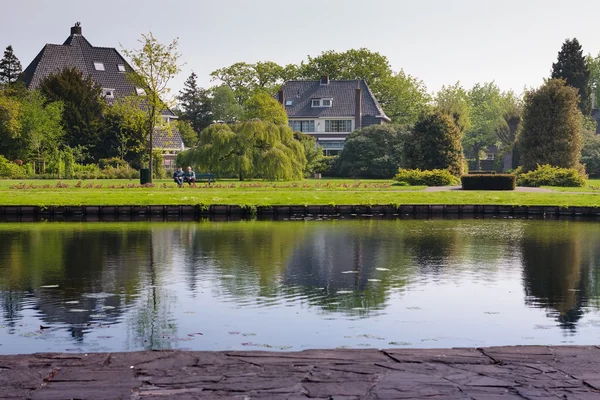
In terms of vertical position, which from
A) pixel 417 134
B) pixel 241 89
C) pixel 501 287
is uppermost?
pixel 241 89

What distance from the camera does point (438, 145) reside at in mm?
52062

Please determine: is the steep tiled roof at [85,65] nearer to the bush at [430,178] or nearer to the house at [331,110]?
the house at [331,110]

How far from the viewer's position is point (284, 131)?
51156 millimetres

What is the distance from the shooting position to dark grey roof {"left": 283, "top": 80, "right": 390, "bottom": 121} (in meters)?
93.9

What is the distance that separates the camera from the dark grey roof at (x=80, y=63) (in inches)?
2958

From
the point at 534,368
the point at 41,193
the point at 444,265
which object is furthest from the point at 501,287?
the point at 41,193

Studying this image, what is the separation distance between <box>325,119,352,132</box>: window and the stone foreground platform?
8763cm

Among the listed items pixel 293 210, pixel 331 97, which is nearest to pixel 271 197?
pixel 293 210

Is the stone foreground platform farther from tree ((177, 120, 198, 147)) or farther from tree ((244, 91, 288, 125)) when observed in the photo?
tree ((177, 120, 198, 147))

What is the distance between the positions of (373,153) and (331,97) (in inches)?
1236

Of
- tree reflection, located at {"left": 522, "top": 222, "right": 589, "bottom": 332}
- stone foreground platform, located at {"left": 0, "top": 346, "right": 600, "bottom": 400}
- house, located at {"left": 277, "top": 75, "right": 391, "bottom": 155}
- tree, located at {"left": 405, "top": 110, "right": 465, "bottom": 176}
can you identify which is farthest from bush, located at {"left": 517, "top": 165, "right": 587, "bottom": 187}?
house, located at {"left": 277, "top": 75, "right": 391, "bottom": 155}

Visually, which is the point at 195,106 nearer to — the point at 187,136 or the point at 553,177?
the point at 187,136

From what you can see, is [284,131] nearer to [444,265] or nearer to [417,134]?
[417,134]

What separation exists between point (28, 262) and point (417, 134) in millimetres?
39957
